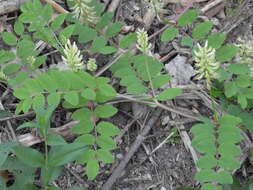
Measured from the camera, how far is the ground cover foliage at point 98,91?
2428 millimetres

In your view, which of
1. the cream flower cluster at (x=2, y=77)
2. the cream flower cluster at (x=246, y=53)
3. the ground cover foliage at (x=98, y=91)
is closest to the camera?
the ground cover foliage at (x=98, y=91)

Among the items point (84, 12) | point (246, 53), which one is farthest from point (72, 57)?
point (246, 53)

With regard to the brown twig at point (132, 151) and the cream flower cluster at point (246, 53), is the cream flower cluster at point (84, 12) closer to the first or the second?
the brown twig at point (132, 151)

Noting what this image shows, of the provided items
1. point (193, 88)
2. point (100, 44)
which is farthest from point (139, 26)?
point (193, 88)

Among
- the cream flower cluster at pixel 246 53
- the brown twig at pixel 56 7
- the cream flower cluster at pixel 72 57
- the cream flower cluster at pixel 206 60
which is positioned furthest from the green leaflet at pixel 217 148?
the brown twig at pixel 56 7

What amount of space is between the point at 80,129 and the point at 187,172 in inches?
32.6

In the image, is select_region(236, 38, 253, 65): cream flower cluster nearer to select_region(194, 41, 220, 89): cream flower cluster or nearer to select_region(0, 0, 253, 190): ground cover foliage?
select_region(0, 0, 253, 190): ground cover foliage

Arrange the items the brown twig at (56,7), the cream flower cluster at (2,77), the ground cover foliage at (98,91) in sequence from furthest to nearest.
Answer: the brown twig at (56,7)
the cream flower cluster at (2,77)
the ground cover foliage at (98,91)

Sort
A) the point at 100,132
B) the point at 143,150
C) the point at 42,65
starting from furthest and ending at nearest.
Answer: the point at 42,65, the point at 143,150, the point at 100,132

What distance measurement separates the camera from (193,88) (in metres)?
2.97

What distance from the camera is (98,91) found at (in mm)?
2670

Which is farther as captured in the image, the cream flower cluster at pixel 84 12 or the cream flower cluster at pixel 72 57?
the cream flower cluster at pixel 84 12

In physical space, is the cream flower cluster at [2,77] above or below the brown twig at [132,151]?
above

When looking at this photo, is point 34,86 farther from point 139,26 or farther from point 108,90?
point 139,26
